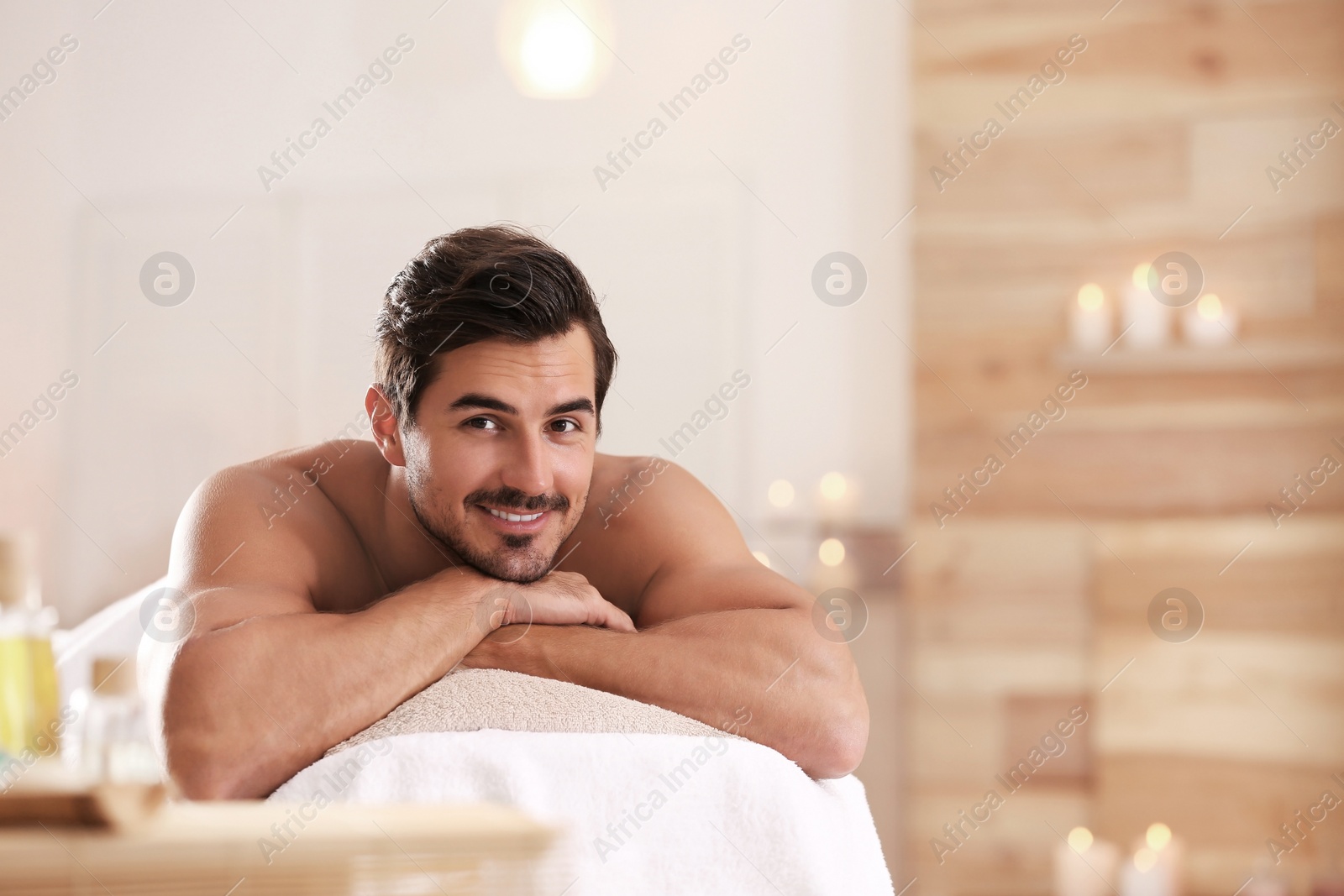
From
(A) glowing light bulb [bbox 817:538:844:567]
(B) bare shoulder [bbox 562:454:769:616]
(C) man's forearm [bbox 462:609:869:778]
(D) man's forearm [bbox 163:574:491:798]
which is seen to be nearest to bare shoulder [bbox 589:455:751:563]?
(B) bare shoulder [bbox 562:454:769:616]

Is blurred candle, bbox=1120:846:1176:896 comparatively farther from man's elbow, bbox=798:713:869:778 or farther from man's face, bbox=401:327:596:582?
man's face, bbox=401:327:596:582

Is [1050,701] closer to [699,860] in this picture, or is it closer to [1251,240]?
[1251,240]

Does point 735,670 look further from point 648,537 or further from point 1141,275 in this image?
point 1141,275

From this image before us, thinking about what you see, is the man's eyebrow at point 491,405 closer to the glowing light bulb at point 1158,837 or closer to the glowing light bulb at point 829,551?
the glowing light bulb at point 829,551

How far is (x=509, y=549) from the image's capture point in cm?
118

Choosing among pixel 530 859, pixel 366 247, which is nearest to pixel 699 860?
pixel 530 859

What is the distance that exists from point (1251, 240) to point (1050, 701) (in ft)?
3.44

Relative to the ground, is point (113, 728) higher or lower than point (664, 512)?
lower

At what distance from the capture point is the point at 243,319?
2.41 meters

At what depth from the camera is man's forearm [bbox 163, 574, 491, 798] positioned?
89 cm

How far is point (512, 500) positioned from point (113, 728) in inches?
24.6

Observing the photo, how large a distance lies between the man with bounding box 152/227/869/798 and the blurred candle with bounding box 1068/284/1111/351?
128cm

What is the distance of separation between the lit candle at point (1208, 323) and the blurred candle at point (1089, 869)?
1.05 m

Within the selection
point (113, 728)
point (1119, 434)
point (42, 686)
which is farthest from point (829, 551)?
point (113, 728)
